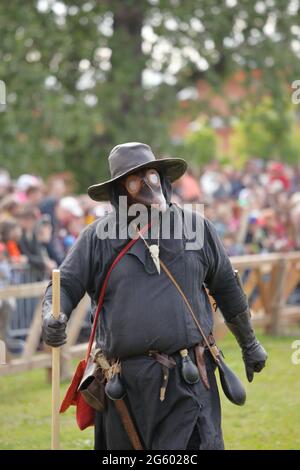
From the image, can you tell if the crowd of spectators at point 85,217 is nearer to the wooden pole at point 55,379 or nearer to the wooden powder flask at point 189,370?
the wooden pole at point 55,379

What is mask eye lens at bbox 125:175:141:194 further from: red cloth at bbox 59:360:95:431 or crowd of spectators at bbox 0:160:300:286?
crowd of spectators at bbox 0:160:300:286

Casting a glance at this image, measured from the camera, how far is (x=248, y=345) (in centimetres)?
537

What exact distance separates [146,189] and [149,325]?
70 centimetres

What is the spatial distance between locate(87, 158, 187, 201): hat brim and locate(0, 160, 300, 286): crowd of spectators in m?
5.08

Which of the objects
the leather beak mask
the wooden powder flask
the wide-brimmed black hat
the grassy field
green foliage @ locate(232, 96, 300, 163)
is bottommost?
the grassy field

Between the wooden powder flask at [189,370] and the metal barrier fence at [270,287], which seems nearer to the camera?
the wooden powder flask at [189,370]

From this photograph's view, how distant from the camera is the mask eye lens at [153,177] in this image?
5080 millimetres

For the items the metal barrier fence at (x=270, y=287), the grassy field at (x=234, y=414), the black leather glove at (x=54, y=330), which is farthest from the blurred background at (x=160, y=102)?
the black leather glove at (x=54, y=330)

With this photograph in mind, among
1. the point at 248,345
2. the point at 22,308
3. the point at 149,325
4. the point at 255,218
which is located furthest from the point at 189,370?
the point at 255,218

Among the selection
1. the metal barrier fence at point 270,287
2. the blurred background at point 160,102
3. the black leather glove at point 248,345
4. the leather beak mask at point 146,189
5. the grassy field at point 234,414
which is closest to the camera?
the leather beak mask at point 146,189

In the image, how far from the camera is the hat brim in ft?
16.6

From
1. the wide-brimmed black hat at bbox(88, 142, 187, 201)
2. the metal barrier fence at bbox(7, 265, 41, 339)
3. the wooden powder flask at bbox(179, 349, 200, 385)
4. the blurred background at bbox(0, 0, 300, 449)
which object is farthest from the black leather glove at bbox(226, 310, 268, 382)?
the blurred background at bbox(0, 0, 300, 449)

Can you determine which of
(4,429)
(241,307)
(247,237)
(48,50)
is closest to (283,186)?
(247,237)

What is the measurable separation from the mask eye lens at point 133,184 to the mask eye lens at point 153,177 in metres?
0.06
